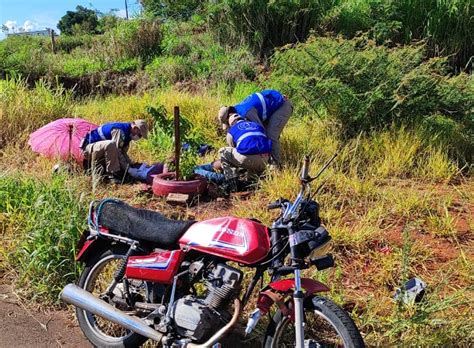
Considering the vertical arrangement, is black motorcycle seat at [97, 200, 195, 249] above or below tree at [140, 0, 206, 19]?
below

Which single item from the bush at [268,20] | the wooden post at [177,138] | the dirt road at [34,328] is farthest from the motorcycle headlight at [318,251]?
the bush at [268,20]

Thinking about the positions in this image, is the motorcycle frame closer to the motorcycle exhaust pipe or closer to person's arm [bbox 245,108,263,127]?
the motorcycle exhaust pipe

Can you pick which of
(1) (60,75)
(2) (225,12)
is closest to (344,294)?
(2) (225,12)

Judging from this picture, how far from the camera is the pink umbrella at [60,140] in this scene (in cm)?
702

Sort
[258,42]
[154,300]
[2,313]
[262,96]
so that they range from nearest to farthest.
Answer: [154,300] < [2,313] < [262,96] < [258,42]

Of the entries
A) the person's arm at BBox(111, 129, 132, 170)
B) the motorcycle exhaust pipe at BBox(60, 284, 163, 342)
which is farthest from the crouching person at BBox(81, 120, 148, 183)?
the motorcycle exhaust pipe at BBox(60, 284, 163, 342)

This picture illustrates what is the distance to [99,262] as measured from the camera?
3924 mm

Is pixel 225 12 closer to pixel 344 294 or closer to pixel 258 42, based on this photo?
pixel 258 42

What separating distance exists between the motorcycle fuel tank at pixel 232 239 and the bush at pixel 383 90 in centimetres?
403

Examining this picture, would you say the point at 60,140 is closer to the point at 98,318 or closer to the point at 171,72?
the point at 98,318

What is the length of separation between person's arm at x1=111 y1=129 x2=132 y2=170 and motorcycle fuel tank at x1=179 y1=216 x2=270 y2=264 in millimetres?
3753

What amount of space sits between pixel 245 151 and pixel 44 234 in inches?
102

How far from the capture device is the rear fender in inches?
122

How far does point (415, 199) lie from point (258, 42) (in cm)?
878
